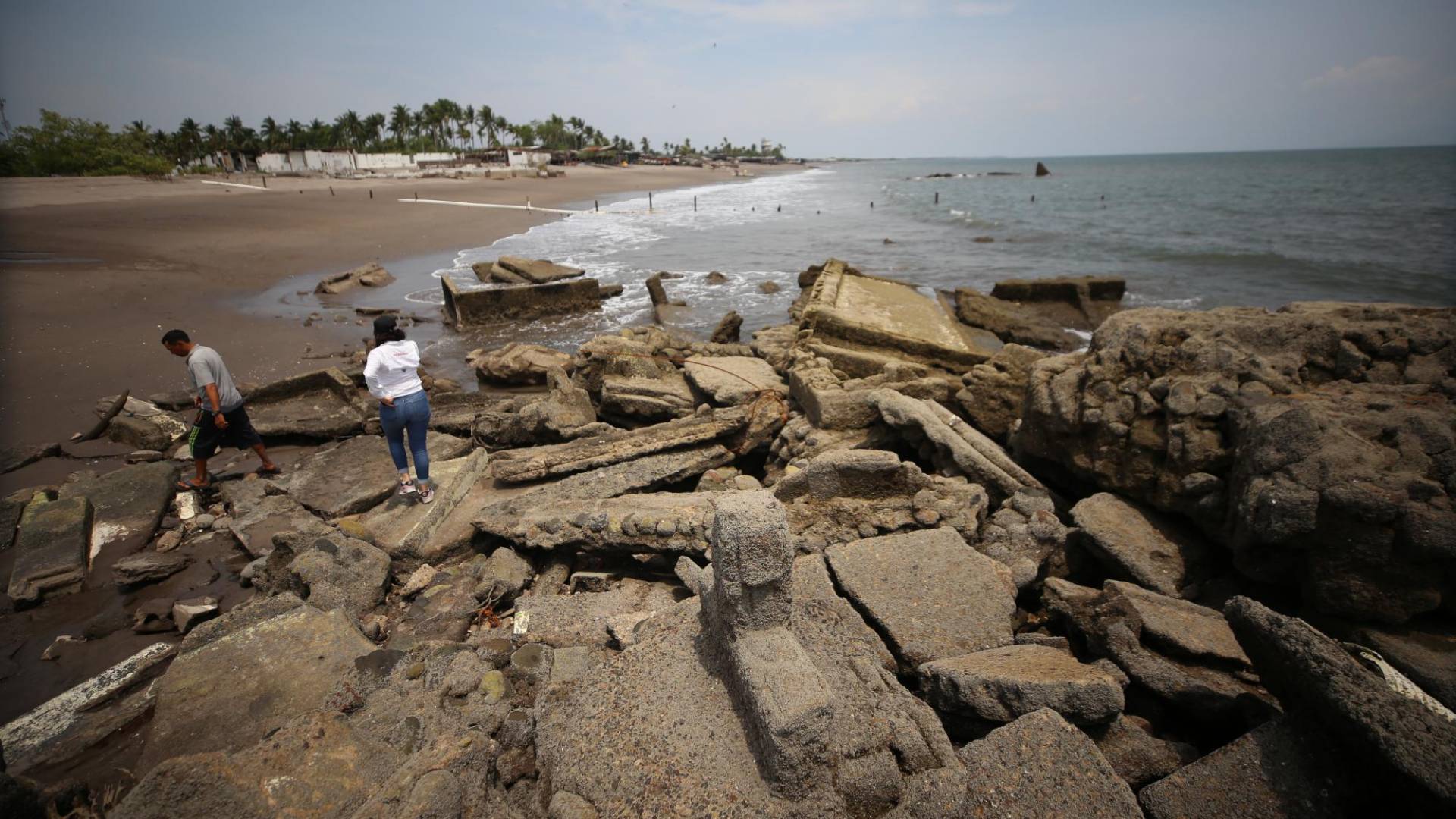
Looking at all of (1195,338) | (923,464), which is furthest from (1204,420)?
(923,464)

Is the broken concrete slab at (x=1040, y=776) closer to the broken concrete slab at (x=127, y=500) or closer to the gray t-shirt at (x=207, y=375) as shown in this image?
the broken concrete slab at (x=127, y=500)

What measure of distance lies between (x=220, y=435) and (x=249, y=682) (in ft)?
12.4

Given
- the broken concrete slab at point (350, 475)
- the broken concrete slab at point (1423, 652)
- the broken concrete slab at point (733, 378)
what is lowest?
the broken concrete slab at point (350, 475)

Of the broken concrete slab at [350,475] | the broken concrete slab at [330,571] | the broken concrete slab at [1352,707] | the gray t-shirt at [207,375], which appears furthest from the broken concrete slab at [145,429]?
the broken concrete slab at [1352,707]

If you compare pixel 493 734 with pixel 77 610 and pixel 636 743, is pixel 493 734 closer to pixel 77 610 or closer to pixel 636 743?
pixel 636 743

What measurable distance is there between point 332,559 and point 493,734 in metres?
2.11

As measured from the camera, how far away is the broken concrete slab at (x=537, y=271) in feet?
46.8

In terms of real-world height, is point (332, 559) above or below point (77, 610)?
above

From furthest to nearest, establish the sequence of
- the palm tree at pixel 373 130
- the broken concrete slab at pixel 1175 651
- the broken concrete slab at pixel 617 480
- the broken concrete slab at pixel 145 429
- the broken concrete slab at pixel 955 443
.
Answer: the palm tree at pixel 373 130
the broken concrete slab at pixel 145 429
the broken concrete slab at pixel 617 480
the broken concrete slab at pixel 955 443
the broken concrete slab at pixel 1175 651

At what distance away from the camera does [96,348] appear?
9.36m

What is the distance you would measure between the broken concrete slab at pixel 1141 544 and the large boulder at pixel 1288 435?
6.3 inches

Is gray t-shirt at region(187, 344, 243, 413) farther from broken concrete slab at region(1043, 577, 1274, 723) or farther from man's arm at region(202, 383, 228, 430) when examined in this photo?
broken concrete slab at region(1043, 577, 1274, 723)

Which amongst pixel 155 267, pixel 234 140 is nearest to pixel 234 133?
pixel 234 140

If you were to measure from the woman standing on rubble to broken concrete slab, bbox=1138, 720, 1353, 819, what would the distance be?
5.19m
